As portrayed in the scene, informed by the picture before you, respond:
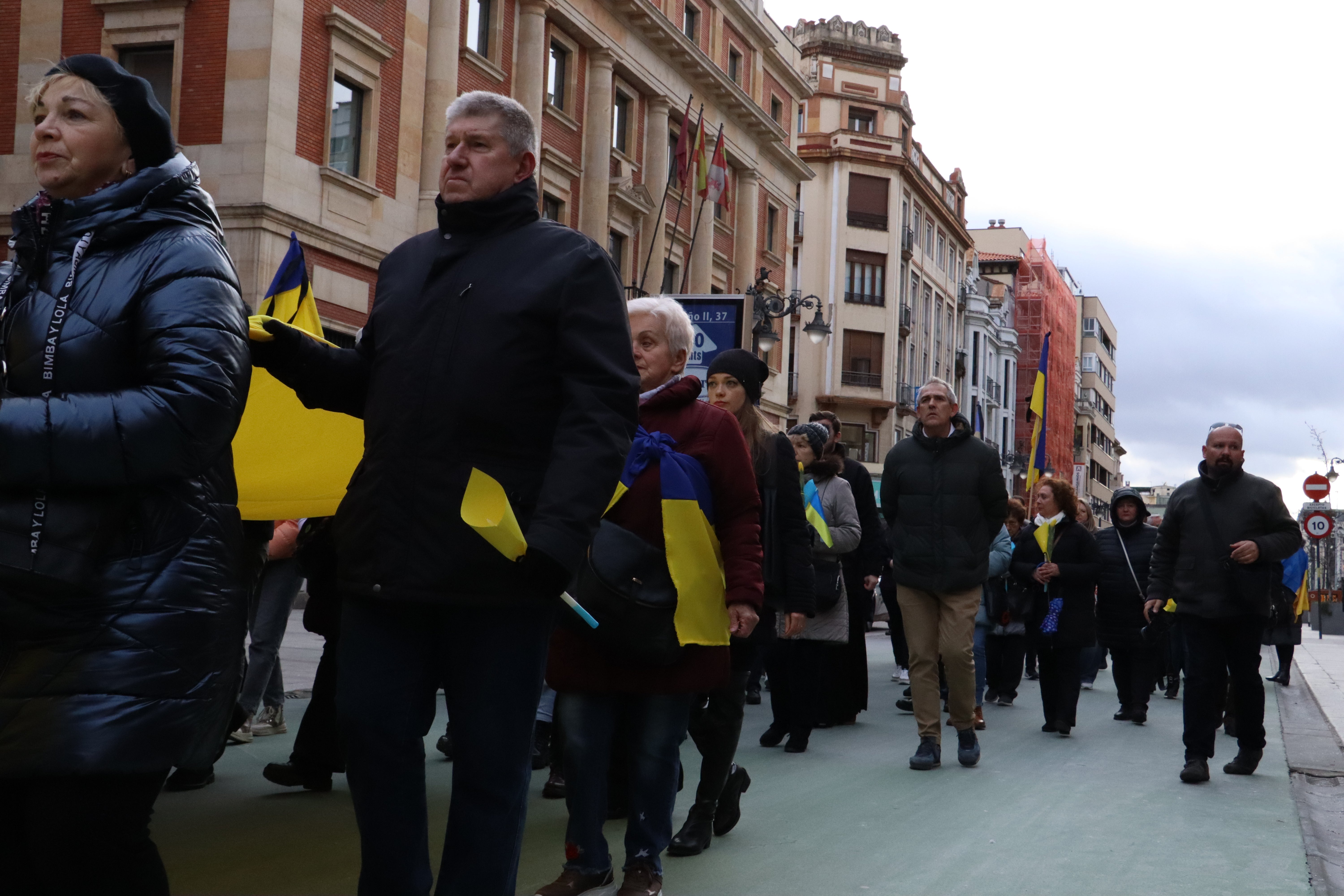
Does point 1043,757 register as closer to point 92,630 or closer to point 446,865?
point 446,865

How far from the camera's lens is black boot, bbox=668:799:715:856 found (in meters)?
5.71

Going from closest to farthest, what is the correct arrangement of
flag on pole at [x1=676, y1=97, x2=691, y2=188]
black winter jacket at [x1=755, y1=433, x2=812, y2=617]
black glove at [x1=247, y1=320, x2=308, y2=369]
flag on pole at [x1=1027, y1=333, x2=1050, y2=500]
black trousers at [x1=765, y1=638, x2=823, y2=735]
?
black glove at [x1=247, y1=320, x2=308, y2=369], black winter jacket at [x1=755, y1=433, x2=812, y2=617], black trousers at [x1=765, y1=638, x2=823, y2=735], flag on pole at [x1=1027, y1=333, x2=1050, y2=500], flag on pole at [x1=676, y1=97, x2=691, y2=188]

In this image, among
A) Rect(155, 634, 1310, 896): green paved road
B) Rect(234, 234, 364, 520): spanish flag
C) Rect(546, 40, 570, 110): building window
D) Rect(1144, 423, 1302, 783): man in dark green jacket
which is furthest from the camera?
Rect(546, 40, 570, 110): building window

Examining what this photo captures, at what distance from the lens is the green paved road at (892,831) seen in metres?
5.32

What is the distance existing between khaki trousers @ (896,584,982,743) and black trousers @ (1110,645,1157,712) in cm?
354

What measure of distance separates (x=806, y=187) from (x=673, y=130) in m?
28.0

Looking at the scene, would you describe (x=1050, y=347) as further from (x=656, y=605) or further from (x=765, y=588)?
(x=656, y=605)

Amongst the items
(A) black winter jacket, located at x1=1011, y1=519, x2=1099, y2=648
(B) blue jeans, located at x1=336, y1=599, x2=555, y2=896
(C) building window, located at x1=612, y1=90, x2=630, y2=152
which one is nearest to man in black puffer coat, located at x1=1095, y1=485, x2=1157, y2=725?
(A) black winter jacket, located at x1=1011, y1=519, x2=1099, y2=648

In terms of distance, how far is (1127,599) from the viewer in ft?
40.6

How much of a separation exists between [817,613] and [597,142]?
2524 cm

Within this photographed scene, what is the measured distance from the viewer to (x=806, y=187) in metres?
65.0

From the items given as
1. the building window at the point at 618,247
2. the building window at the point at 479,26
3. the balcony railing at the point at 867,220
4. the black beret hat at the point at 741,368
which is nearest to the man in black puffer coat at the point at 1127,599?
the black beret hat at the point at 741,368

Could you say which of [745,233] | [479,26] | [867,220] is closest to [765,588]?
[479,26]

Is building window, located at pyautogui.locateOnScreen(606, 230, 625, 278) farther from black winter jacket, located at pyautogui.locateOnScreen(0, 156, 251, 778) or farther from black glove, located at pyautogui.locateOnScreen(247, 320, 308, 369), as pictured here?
black winter jacket, located at pyautogui.locateOnScreen(0, 156, 251, 778)
